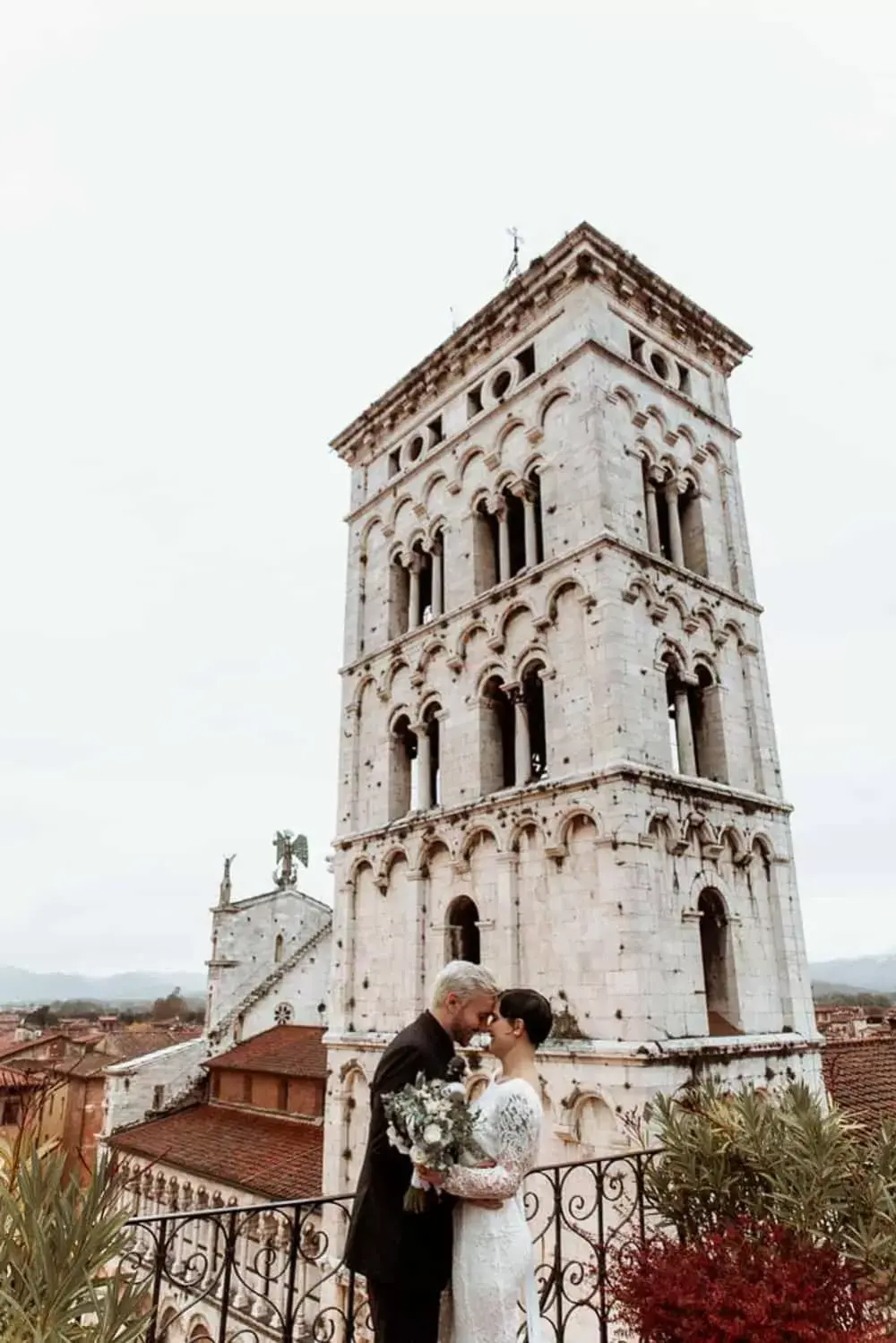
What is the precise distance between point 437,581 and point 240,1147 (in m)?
16.9

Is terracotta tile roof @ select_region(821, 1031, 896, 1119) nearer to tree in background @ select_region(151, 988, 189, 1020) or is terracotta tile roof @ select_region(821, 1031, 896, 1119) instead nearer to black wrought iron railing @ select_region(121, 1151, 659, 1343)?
black wrought iron railing @ select_region(121, 1151, 659, 1343)

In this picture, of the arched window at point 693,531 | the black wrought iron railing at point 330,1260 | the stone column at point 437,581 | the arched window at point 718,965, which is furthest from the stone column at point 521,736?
the black wrought iron railing at point 330,1260

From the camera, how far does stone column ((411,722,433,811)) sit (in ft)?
55.2

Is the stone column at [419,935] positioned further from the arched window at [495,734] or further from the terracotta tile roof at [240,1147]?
the terracotta tile roof at [240,1147]

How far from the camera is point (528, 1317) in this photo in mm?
4340

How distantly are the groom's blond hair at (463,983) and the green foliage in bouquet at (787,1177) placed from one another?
361 cm

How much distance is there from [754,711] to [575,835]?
4799 millimetres

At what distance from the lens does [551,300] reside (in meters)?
17.0

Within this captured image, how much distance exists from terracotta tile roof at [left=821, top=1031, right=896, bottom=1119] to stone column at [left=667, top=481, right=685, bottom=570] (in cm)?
951

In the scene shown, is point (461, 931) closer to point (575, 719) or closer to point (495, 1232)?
point (575, 719)

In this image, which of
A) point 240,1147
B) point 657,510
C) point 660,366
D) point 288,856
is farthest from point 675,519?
point 288,856

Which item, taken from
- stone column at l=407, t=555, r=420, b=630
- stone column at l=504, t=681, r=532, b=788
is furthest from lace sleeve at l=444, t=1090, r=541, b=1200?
stone column at l=407, t=555, r=420, b=630

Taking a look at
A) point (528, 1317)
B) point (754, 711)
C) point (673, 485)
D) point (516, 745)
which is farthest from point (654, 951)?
point (673, 485)

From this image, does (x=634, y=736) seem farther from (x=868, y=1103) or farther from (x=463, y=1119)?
(x=463, y=1119)
